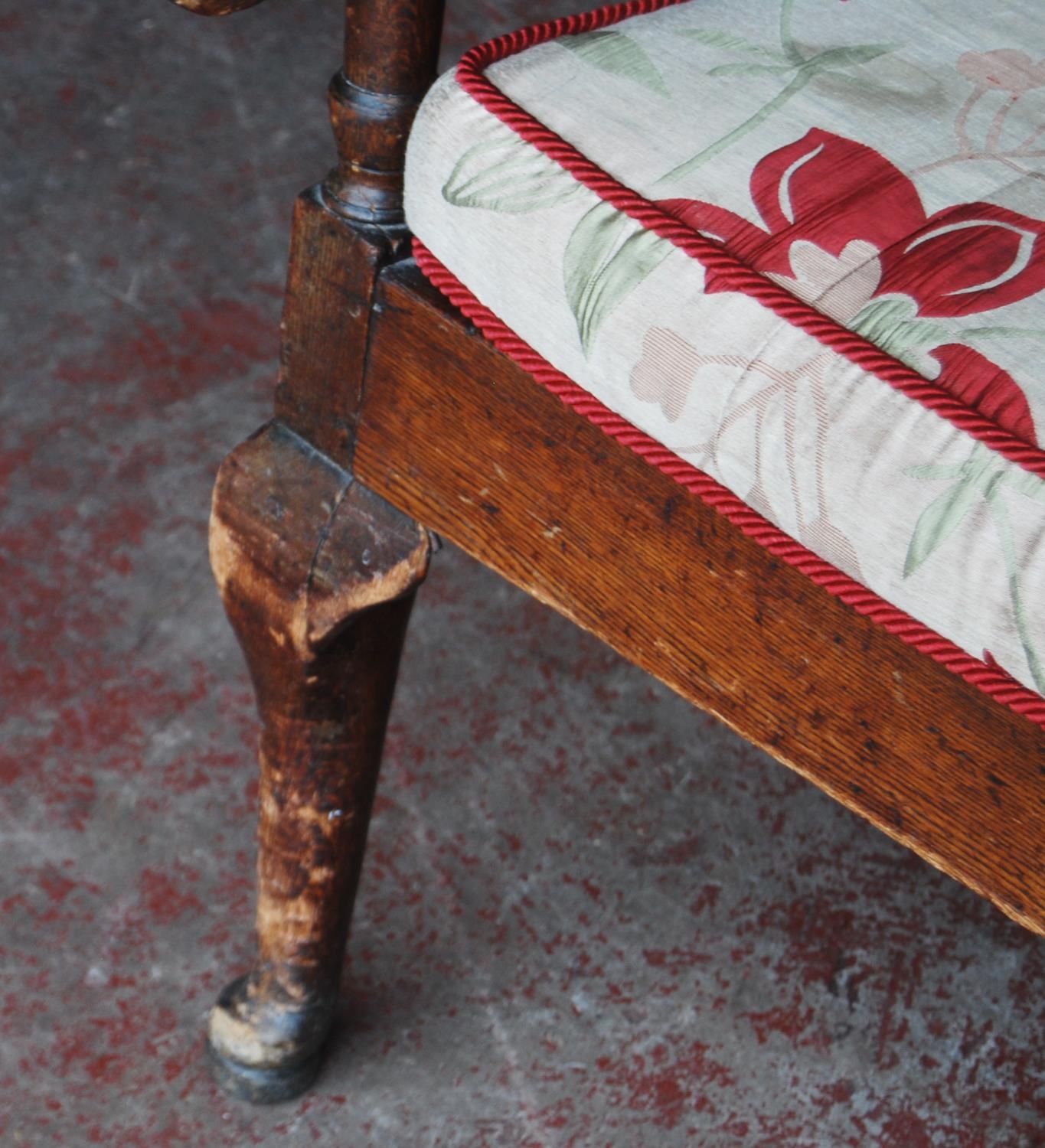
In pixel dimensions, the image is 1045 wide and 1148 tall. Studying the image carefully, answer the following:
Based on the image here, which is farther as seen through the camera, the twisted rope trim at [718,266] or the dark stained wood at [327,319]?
the dark stained wood at [327,319]

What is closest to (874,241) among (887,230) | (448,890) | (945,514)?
(887,230)

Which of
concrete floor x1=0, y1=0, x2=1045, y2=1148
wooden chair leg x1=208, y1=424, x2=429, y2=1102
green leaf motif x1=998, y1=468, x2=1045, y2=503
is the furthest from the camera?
concrete floor x1=0, y1=0, x2=1045, y2=1148

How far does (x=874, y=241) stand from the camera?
58 centimetres

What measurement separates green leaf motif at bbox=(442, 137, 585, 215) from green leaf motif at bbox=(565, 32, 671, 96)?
0.20 feet

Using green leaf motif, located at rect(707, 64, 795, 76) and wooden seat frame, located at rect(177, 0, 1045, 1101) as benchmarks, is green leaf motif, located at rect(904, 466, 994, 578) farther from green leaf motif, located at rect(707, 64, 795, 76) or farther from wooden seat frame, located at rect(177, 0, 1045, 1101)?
green leaf motif, located at rect(707, 64, 795, 76)

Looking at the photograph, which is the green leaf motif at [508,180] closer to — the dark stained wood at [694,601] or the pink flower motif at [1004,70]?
the dark stained wood at [694,601]

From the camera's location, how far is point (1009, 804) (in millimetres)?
586

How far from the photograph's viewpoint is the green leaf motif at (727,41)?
0.65m

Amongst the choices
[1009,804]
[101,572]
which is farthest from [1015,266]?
[101,572]

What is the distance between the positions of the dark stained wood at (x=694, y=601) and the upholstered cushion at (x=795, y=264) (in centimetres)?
3

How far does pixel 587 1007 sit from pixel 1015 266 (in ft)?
2.31

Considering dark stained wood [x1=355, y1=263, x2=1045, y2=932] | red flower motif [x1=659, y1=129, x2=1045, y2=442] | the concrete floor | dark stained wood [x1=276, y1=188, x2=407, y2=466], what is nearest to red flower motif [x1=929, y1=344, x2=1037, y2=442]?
red flower motif [x1=659, y1=129, x2=1045, y2=442]

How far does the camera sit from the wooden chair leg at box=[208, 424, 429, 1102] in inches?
30.0

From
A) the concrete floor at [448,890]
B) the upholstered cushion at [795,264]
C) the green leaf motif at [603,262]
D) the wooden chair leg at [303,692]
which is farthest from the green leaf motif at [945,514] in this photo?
the concrete floor at [448,890]
